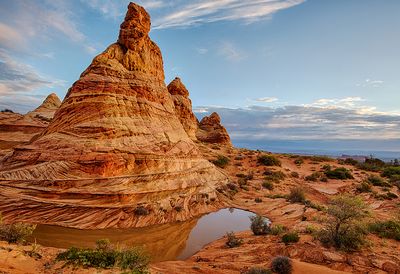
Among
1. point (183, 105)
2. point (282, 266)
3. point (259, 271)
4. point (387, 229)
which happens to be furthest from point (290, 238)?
point (183, 105)

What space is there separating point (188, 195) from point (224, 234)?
5.02m

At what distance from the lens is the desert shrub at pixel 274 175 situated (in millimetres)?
30794

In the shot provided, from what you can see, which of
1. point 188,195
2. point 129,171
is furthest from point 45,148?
point 188,195

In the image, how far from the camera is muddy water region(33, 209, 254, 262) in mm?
12205

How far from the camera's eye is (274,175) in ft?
106

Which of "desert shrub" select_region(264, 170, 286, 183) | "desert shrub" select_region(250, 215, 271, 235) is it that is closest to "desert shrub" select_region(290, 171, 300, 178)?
"desert shrub" select_region(264, 170, 286, 183)

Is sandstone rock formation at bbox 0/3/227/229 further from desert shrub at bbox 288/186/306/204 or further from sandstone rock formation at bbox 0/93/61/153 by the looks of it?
sandstone rock formation at bbox 0/93/61/153

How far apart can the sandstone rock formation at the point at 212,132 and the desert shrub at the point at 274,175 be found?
22504mm

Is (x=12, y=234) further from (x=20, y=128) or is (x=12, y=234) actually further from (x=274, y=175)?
(x=20, y=128)

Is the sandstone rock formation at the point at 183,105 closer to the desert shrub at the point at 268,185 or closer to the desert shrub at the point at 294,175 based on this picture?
the desert shrub at the point at 294,175

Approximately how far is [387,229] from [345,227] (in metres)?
3.18

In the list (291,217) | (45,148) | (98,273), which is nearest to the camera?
(98,273)

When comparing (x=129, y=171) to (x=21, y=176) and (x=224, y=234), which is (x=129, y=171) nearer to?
(x=21, y=176)

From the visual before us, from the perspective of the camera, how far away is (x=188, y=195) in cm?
1958
